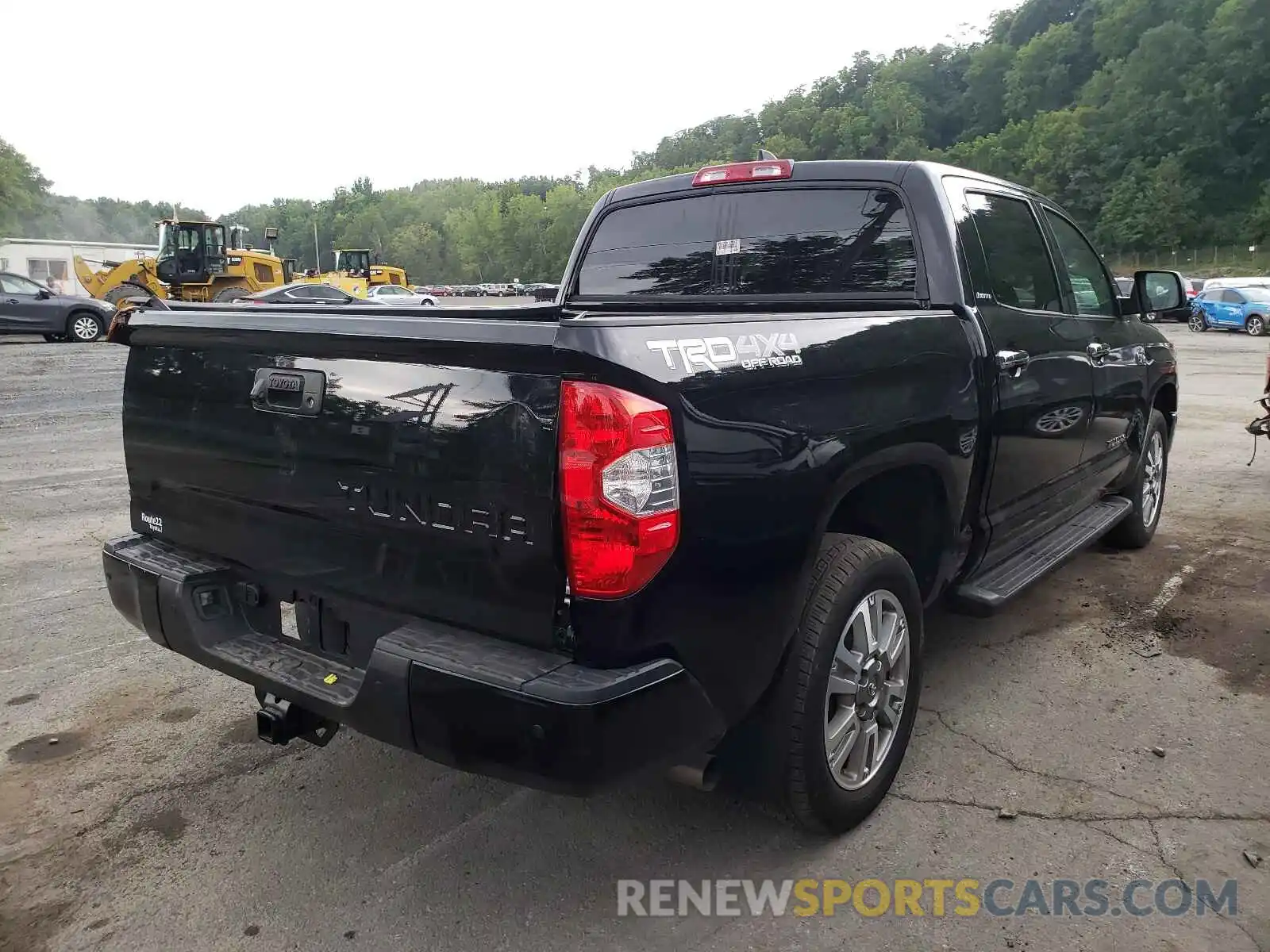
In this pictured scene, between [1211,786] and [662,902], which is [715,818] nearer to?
[662,902]


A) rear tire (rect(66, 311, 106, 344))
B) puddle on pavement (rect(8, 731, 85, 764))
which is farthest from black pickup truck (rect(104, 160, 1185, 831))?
rear tire (rect(66, 311, 106, 344))

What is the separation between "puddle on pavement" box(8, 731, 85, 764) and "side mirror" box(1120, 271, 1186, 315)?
5270 mm

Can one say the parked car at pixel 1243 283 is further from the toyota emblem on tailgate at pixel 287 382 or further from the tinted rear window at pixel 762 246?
the toyota emblem on tailgate at pixel 287 382

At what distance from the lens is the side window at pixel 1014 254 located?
3.74 m

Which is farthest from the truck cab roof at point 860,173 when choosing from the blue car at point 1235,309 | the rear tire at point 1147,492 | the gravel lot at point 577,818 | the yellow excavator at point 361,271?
the yellow excavator at point 361,271

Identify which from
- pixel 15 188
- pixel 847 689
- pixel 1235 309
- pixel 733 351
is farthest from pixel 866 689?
pixel 15 188

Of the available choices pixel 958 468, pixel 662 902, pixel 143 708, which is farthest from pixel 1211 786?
pixel 143 708

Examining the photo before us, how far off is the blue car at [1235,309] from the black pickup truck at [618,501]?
26426 mm

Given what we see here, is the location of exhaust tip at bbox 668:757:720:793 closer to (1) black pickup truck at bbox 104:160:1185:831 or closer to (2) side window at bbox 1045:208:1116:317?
(1) black pickup truck at bbox 104:160:1185:831

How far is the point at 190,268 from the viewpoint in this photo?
28.3m

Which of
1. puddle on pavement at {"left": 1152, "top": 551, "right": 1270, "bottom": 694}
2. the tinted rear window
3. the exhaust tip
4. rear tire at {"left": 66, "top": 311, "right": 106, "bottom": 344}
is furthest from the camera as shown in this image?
rear tire at {"left": 66, "top": 311, "right": 106, "bottom": 344}

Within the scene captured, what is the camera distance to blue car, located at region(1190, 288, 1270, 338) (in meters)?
26.2

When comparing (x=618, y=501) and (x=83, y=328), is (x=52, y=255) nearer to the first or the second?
(x=83, y=328)

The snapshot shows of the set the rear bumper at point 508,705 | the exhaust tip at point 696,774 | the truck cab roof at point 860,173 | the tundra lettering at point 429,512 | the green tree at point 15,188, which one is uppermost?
the green tree at point 15,188
